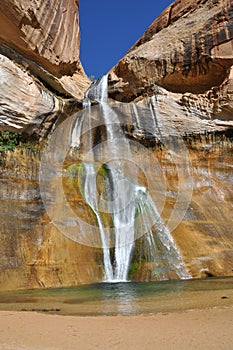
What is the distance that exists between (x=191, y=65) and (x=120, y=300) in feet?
62.8

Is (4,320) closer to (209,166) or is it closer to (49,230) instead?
(49,230)

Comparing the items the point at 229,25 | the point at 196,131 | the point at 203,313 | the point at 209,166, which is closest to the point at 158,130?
the point at 196,131

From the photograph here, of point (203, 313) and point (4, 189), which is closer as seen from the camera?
point (203, 313)

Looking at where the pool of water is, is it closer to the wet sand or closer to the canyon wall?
the wet sand

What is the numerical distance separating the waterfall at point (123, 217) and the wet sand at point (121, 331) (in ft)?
28.1

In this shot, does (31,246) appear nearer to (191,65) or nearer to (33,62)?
(33,62)

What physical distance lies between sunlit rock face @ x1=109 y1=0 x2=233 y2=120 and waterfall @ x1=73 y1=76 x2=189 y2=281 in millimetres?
5837

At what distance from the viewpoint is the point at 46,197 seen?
17.0 meters

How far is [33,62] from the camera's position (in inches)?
897

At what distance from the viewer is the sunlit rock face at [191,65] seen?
80.1 feet

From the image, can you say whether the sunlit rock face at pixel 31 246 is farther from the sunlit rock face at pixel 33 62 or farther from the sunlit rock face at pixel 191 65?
the sunlit rock face at pixel 191 65

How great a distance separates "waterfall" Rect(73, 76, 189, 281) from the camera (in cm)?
1628

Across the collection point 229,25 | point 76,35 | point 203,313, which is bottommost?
point 203,313

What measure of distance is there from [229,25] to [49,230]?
18413 millimetres
